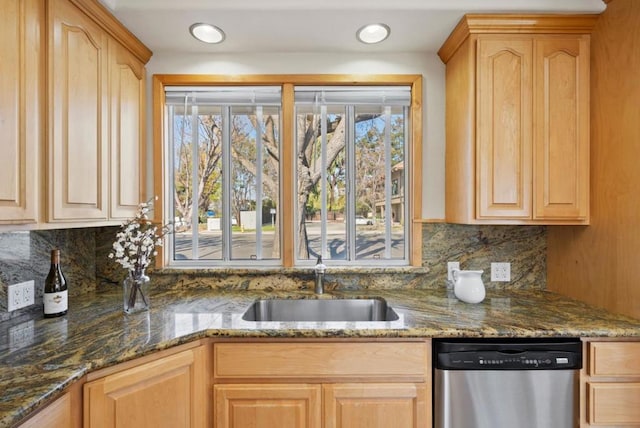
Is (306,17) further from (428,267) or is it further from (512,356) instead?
(512,356)

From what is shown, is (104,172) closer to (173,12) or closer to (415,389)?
(173,12)

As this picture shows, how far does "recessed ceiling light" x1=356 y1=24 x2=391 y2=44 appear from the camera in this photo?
1.79 metres

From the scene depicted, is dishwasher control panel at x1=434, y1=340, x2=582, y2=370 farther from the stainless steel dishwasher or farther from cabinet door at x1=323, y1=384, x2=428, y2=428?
cabinet door at x1=323, y1=384, x2=428, y2=428

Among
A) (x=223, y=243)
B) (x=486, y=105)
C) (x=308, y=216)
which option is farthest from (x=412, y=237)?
(x=223, y=243)

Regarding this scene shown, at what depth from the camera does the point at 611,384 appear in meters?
1.37

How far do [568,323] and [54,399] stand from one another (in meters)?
1.87

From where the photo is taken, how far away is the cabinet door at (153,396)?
3.66 ft

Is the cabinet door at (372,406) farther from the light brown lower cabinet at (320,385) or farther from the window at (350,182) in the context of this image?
the window at (350,182)

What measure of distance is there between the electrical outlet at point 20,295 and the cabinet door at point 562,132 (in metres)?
2.46

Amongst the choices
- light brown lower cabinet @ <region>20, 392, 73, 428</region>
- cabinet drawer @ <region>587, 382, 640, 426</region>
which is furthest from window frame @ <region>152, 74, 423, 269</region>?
light brown lower cabinet @ <region>20, 392, 73, 428</region>

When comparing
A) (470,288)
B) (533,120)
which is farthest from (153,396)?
(533,120)

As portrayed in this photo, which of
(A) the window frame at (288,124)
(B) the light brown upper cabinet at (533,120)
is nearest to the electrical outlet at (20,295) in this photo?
(A) the window frame at (288,124)

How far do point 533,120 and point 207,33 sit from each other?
1763 millimetres

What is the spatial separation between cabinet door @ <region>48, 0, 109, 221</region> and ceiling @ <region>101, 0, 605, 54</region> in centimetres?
26
